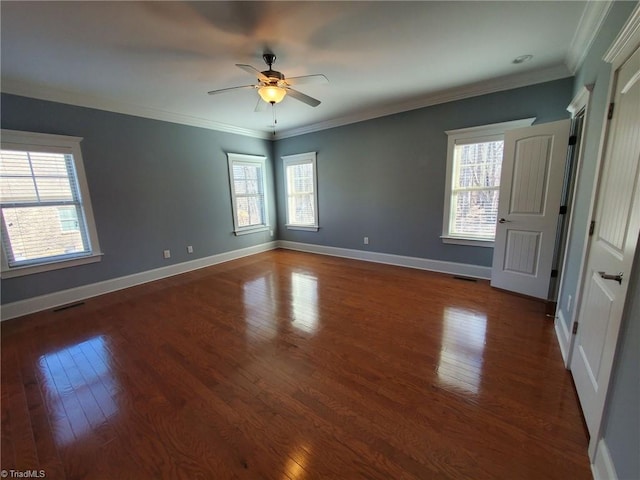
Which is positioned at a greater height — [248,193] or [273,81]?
[273,81]

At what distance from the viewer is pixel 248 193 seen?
5621mm

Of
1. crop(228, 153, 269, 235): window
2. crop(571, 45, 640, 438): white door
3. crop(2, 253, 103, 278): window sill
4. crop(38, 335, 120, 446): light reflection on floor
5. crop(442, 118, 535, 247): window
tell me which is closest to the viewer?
crop(571, 45, 640, 438): white door

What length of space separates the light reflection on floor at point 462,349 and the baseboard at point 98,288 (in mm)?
4185

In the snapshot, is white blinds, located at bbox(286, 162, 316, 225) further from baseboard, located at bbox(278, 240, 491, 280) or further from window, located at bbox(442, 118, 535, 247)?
window, located at bbox(442, 118, 535, 247)

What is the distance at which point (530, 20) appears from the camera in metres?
2.07

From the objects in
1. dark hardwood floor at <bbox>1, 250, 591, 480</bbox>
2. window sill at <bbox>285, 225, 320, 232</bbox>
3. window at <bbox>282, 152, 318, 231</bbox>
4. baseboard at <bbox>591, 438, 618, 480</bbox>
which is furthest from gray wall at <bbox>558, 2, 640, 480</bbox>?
window sill at <bbox>285, 225, 320, 232</bbox>

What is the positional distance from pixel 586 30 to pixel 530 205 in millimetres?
1649

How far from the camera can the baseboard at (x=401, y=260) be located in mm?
3880

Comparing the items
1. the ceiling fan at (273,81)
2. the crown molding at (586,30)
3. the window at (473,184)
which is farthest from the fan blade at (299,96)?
the crown molding at (586,30)

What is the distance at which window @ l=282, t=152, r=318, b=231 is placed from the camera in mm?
5520

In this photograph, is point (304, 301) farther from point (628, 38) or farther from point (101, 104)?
point (101, 104)

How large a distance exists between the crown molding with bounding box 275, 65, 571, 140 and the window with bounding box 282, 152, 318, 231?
2.83 ft

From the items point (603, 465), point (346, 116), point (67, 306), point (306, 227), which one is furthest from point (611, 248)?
point (67, 306)

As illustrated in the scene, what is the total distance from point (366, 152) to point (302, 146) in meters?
1.55
